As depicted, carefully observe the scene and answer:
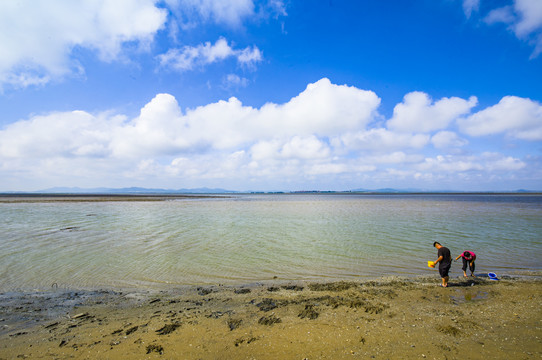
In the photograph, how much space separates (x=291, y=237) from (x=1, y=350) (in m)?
15.9

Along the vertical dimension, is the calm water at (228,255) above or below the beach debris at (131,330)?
below

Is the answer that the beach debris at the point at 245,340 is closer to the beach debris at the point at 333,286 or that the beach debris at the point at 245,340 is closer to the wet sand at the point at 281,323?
the wet sand at the point at 281,323

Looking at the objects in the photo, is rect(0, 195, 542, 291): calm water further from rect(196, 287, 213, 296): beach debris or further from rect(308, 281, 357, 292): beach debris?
rect(308, 281, 357, 292): beach debris

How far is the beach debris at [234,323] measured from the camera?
6414 millimetres

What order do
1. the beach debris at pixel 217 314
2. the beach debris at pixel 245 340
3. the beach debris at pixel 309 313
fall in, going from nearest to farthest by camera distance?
1. the beach debris at pixel 245 340
2. the beach debris at pixel 309 313
3. the beach debris at pixel 217 314

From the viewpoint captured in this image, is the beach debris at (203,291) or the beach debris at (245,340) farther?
the beach debris at (203,291)

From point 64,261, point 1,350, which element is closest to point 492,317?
point 1,350

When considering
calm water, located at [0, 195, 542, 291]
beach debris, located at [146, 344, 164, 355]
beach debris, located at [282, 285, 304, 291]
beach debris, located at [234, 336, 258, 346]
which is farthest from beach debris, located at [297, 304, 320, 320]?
beach debris, located at [146, 344, 164, 355]

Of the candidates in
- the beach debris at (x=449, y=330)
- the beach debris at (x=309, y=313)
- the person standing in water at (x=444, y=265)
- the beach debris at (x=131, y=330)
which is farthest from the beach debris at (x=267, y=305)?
the person standing in water at (x=444, y=265)

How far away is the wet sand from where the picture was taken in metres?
5.40

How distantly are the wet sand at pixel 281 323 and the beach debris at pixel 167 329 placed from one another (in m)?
0.02

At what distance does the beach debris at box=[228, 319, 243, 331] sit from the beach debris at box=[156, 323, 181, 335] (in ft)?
4.38

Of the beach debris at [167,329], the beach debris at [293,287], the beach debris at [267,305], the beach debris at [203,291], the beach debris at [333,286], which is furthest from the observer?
the beach debris at [293,287]

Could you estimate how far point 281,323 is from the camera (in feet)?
21.5
